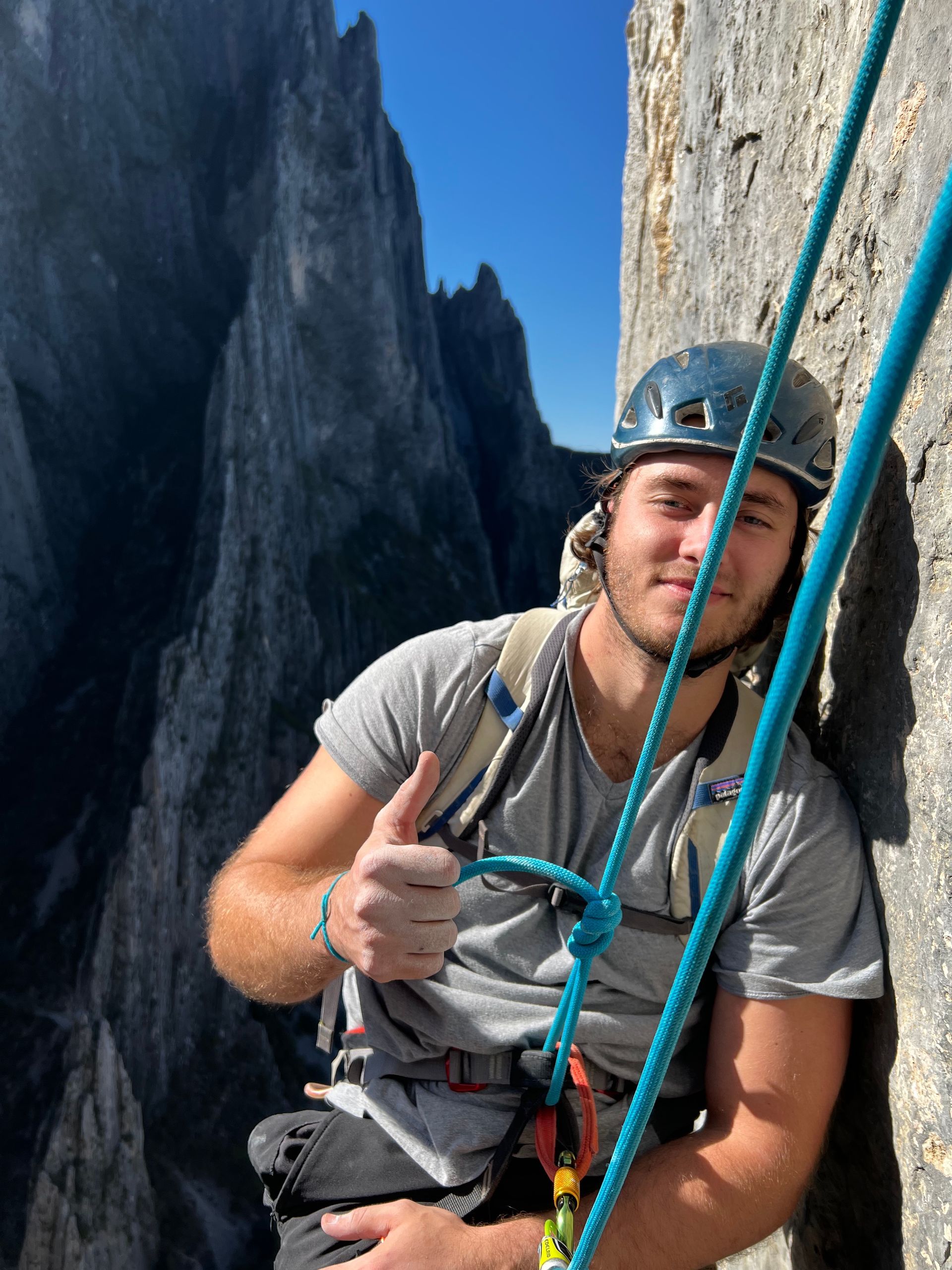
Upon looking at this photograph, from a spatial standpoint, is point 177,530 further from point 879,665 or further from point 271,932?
point 879,665

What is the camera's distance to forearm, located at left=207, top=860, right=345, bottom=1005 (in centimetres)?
185

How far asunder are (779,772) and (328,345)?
45446mm

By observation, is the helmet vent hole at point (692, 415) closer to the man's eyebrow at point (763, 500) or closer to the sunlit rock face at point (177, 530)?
the man's eyebrow at point (763, 500)

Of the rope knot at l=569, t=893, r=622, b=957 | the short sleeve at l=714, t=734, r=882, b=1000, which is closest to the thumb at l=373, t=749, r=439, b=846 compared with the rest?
the rope knot at l=569, t=893, r=622, b=957

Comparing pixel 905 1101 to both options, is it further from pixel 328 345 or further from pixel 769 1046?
pixel 328 345

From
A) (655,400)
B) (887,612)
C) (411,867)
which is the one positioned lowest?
(411,867)

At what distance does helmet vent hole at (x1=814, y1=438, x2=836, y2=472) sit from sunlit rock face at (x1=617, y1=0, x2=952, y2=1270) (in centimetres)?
19

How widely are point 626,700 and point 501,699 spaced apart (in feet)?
1.16

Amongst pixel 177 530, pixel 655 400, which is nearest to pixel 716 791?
pixel 655 400

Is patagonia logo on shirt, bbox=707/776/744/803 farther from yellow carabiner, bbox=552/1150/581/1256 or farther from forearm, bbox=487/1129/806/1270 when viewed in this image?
yellow carabiner, bbox=552/1150/581/1256

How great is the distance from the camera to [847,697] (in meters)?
2.09

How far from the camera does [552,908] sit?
2.05 meters

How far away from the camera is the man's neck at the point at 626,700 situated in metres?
2.15

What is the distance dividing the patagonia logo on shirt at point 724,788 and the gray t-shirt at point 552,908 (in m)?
0.09
